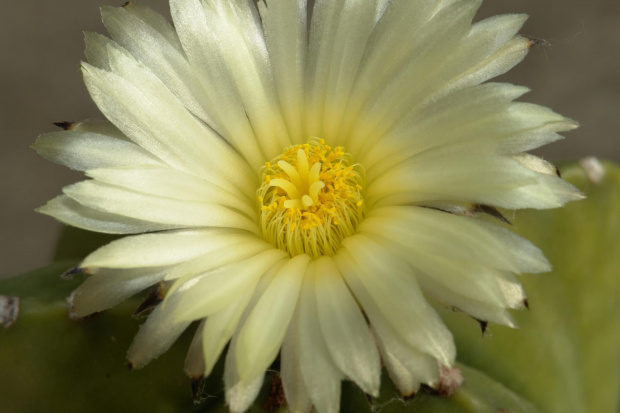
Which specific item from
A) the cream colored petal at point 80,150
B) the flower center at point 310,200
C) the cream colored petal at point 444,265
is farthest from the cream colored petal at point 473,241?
the cream colored petal at point 80,150

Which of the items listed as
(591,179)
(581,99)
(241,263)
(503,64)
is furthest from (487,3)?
(241,263)

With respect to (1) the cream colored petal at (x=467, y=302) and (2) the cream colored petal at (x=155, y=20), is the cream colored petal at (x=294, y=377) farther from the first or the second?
(2) the cream colored petal at (x=155, y=20)

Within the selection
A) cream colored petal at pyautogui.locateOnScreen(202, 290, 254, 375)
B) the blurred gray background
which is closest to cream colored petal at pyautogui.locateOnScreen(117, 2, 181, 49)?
cream colored petal at pyautogui.locateOnScreen(202, 290, 254, 375)

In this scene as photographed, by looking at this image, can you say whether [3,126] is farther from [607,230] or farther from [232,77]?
[607,230]

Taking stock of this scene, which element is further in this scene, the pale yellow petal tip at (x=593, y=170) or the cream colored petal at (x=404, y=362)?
the pale yellow petal tip at (x=593, y=170)

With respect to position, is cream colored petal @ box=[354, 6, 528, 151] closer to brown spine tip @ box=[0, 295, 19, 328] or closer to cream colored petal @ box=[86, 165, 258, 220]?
cream colored petal @ box=[86, 165, 258, 220]

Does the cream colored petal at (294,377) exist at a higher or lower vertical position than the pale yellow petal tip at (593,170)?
lower
